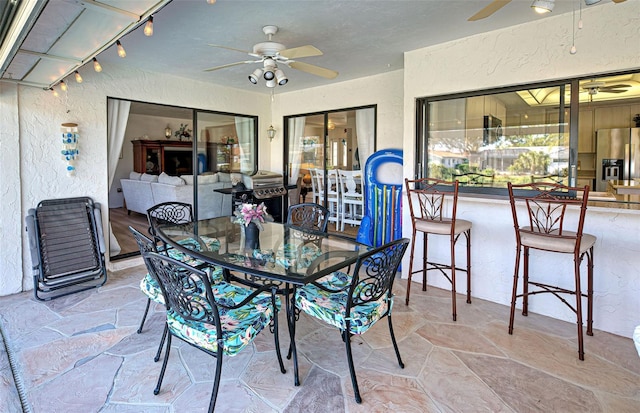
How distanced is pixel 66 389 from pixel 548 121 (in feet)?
13.4

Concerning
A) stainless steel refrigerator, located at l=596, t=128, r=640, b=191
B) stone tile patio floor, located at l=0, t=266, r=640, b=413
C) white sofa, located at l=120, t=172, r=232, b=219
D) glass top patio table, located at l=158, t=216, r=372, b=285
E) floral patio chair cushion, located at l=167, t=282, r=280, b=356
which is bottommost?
Answer: stone tile patio floor, located at l=0, t=266, r=640, b=413

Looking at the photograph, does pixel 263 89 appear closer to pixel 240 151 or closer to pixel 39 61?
pixel 240 151

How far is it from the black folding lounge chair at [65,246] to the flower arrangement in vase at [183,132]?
5763mm

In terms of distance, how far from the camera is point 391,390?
2.05m

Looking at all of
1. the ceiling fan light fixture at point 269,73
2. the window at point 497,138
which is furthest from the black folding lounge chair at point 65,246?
the window at point 497,138

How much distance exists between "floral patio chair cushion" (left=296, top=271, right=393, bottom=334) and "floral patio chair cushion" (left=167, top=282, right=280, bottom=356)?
24 centimetres

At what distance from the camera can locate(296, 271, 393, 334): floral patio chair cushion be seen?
1.98 meters

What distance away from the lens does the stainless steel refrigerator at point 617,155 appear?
5.38 m

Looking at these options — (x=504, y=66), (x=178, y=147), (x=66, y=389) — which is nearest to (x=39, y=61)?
(x=66, y=389)

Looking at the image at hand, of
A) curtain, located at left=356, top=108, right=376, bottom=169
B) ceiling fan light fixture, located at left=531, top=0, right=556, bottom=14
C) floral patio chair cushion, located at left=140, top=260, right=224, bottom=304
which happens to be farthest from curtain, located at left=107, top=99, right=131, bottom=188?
ceiling fan light fixture, located at left=531, top=0, right=556, bottom=14

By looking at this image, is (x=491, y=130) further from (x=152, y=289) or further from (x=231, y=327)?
(x=152, y=289)

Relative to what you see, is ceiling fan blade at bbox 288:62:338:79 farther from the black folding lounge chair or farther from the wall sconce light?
the wall sconce light

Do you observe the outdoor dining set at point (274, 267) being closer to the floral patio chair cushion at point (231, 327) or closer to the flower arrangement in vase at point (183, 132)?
the floral patio chair cushion at point (231, 327)

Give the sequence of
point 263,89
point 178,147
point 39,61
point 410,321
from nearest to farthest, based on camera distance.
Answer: point 39,61 → point 410,321 → point 263,89 → point 178,147
